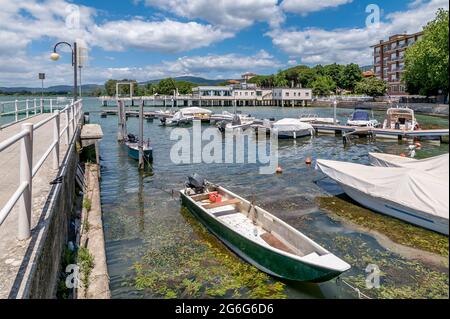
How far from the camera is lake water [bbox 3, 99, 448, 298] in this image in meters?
6.51

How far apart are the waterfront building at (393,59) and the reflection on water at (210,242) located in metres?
80.1

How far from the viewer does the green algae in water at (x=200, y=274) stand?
669 centimetres

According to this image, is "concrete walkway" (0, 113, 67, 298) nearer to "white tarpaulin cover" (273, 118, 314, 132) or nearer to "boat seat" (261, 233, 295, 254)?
"boat seat" (261, 233, 295, 254)

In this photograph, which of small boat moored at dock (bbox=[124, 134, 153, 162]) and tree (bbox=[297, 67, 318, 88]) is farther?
tree (bbox=[297, 67, 318, 88])

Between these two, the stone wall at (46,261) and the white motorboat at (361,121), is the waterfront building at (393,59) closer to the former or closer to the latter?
the white motorboat at (361,121)

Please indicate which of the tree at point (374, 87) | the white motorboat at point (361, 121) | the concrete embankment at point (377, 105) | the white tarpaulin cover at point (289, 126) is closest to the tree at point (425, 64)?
the concrete embankment at point (377, 105)

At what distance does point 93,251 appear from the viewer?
7379mm

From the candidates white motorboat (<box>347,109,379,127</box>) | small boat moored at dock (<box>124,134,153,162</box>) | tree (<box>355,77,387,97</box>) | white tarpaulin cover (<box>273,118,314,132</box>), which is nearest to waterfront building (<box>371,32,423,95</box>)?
tree (<box>355,77,387,97</box>)

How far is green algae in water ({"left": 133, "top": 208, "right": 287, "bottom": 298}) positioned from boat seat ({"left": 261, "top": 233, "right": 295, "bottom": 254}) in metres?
0.67
